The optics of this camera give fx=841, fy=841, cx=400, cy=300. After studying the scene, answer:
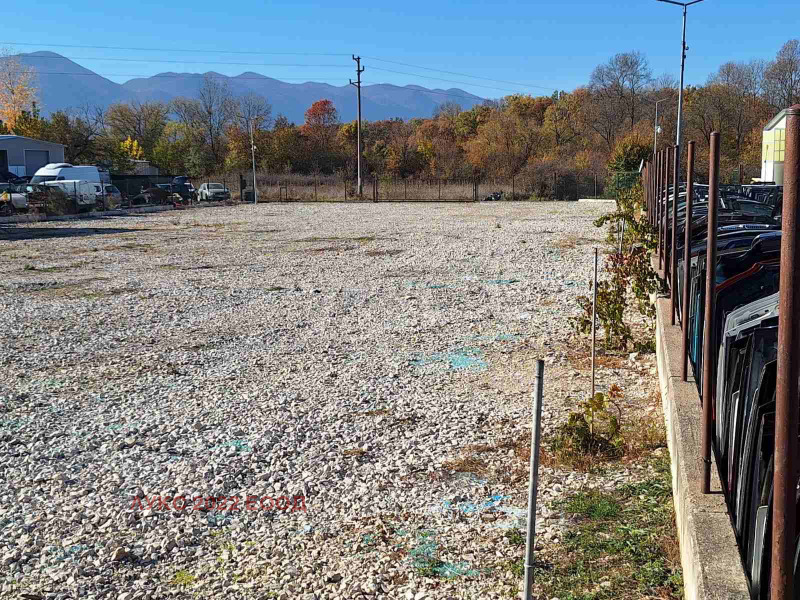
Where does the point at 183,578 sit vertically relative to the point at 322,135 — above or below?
below

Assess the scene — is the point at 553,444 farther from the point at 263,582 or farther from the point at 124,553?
the point at 124,553

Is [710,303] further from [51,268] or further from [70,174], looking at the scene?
[70,174]

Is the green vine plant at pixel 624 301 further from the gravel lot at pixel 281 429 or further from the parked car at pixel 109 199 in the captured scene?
the parked car at pixel 109 199

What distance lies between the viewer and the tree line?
69.8 metres

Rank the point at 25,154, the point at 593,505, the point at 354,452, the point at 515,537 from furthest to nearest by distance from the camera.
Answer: the point at 25,154, the point at 354,452, the point at 593,505, the point at 515,537

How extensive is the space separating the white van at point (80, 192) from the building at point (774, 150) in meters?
32.9

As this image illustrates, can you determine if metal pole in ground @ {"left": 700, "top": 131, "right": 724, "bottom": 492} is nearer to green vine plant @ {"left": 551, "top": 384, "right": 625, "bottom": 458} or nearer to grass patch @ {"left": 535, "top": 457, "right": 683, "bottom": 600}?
grass patch @ {"left": 535, "top": 457, "right": 683, "bottom": 600}

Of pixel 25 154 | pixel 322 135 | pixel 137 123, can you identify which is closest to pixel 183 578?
pixel 25 154

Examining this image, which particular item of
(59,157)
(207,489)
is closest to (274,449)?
(207,489)

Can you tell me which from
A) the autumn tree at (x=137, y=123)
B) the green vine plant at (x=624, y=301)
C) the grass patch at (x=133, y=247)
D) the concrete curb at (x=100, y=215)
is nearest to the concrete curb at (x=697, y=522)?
the green vine plant at (x=624, y=301)

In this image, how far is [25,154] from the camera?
2608 inches

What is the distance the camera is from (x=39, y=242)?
26.1 m

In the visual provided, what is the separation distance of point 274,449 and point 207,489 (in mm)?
844

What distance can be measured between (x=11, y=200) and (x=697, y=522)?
39.1 m
